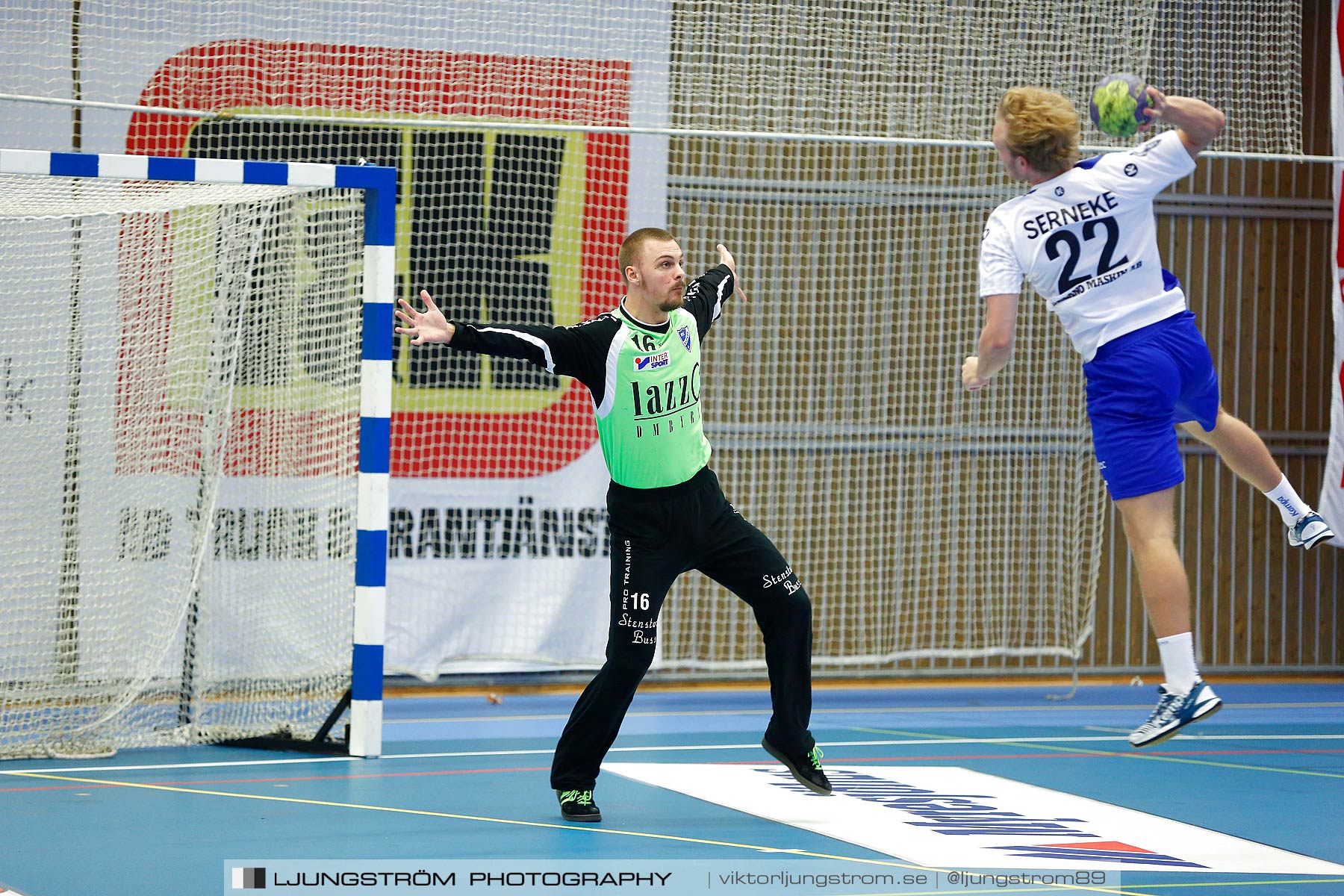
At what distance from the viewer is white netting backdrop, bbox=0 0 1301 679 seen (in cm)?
962

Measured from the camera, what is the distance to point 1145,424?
5.34 metres

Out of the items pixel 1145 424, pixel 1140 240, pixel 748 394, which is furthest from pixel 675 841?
pixel 748 394

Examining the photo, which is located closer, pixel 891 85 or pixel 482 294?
pixel 482 294

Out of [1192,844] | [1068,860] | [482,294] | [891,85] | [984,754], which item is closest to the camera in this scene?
[1068,860]

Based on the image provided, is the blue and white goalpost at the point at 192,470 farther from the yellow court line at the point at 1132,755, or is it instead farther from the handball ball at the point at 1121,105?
the handball ball at the point at 1121,105

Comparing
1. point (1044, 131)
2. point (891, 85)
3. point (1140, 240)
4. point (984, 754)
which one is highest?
point (891, 85)

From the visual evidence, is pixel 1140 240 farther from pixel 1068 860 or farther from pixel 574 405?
pixel 574 405

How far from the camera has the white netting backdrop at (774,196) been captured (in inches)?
379

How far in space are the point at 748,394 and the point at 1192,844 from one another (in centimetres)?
582

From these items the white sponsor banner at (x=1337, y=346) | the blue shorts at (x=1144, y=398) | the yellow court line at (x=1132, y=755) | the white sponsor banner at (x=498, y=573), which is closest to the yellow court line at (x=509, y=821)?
the blue shorts at (x=1144, y=398)

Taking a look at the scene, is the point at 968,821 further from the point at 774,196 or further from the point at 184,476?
the point at 774,196

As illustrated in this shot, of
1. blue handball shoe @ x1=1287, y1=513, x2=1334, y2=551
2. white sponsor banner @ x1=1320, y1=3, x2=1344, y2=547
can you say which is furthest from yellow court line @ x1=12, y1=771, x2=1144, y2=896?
white sponsor banner @ x1=1320, y1=3, x2=1344, y2=547

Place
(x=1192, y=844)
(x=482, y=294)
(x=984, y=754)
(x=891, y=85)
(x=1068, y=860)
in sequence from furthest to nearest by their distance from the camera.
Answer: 1. (x=891, y=85)
2. (x=482, y=294)
3. (x=984, y=754)
4. (x=1192, y=844)
5. (x=1068, y=860)

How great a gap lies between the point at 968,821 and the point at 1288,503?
1647 mm
